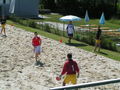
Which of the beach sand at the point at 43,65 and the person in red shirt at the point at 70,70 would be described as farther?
the beach sand at the point at 43,65

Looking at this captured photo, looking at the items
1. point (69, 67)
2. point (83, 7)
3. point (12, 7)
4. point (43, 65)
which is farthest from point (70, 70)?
point (83, 7)

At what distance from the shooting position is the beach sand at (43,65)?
462 inches

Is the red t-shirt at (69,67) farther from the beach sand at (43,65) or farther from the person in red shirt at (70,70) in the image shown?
the beach sand at (43,65)

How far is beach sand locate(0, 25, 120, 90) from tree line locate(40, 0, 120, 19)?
3266 cm

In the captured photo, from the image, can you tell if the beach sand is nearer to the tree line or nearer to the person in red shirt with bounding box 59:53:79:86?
the person in red shirt with bounding box 59:53:79:86

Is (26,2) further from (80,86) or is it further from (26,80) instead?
(80,86)

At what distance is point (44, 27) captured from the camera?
94.2 ft

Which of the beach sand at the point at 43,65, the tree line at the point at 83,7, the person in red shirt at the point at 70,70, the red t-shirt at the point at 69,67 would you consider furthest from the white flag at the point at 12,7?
the red t-shirt at the point at 69,67

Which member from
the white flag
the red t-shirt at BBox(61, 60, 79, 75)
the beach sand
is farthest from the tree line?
the red t-shirt at BBox(61, 60, 79, 75)

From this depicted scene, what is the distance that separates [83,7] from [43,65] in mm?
41099

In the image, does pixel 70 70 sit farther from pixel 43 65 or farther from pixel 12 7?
pixel 12 7

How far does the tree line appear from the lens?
53.3m

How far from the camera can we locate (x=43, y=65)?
581 inches

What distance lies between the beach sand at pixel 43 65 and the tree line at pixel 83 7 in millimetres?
32656
